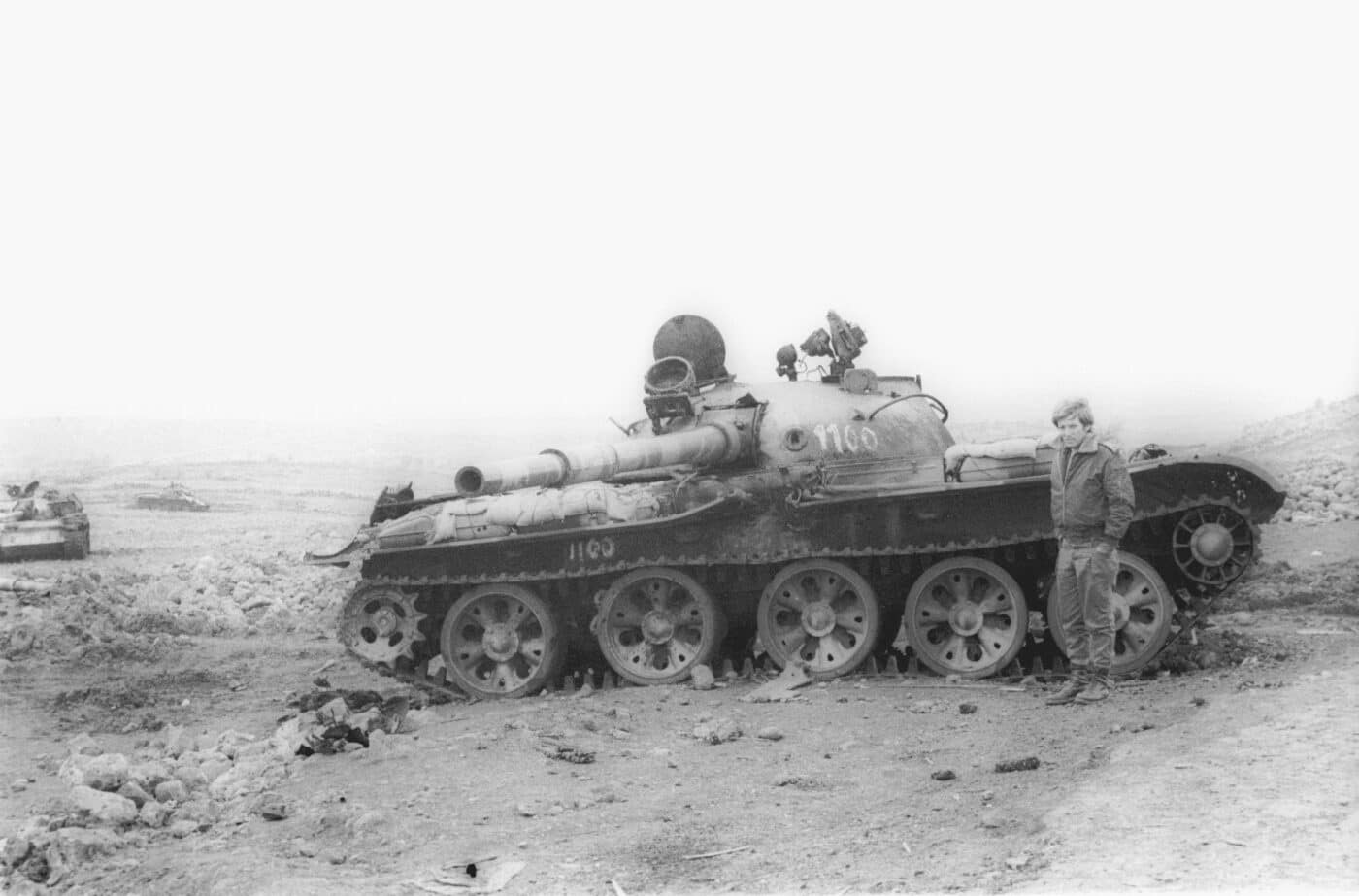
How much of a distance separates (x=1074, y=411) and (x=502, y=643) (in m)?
5.72

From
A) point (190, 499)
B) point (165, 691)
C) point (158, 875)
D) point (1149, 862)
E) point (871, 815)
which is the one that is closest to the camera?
point (1149, 862)

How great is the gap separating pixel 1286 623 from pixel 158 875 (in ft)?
37.7

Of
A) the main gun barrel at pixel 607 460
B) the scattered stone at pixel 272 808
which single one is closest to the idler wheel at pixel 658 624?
the main gun barrel at pixel 607 460

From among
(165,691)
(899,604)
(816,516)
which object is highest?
(816,516)

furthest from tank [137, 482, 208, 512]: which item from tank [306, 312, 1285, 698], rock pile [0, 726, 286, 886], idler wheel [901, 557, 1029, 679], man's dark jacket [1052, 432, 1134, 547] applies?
man's dark jacket [1052, 432, 1134, 547]

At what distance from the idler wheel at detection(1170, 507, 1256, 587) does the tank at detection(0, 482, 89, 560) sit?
18.9 metres

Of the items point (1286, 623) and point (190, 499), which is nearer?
point (1286, 623)

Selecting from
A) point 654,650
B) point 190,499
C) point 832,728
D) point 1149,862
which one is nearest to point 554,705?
point 654,650

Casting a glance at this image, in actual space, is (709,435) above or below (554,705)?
above

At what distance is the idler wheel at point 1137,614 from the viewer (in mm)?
10969

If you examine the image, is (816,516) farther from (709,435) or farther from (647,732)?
(647,732)

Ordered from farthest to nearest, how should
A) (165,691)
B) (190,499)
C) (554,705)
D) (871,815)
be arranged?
(190,499)
(165,691)
(554,705)
(871,815)

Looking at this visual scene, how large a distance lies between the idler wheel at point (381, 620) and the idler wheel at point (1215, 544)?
6744mm

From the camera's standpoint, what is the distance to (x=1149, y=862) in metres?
5.77
